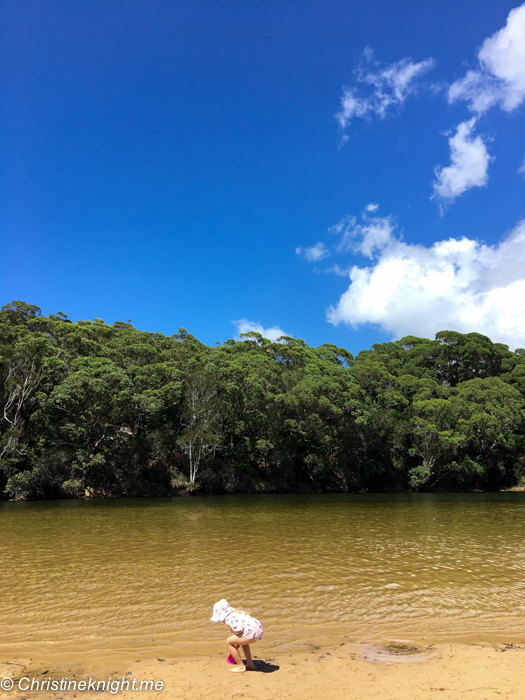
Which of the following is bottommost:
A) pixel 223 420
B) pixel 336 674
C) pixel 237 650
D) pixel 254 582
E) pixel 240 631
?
pixel 254 582

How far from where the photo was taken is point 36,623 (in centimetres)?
770

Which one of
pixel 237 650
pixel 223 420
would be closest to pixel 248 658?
pixel 237 650

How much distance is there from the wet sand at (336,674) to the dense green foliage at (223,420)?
28019 mm

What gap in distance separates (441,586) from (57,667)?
843cm

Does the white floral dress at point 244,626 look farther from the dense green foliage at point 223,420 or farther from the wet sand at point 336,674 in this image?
the dense green foliage at point 223,420

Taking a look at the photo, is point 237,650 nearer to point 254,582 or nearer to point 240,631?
point 240,631

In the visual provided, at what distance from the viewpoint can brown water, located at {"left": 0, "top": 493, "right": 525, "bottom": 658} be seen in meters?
7.33

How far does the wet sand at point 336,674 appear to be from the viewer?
5.05 m

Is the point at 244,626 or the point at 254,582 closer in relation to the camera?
the point at 244,626

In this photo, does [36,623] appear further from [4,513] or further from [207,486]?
[207,486]

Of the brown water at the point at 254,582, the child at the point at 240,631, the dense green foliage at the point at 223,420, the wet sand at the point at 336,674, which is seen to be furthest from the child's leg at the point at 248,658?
the dense green foliage at the point at 223,420

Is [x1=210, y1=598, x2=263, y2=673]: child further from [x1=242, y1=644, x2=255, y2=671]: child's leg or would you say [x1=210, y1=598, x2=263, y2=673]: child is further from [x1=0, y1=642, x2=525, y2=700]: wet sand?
[x1=0, y1=642, x2=525, y2=700]: wet sand

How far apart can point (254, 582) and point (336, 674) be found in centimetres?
513

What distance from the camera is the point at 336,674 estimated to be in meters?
5.62
